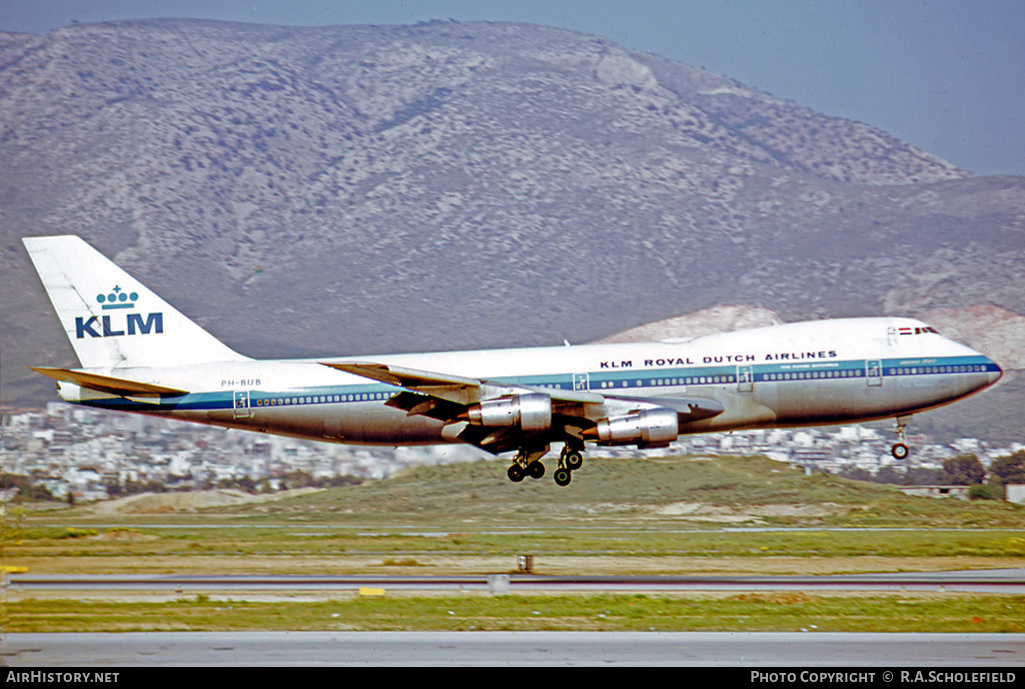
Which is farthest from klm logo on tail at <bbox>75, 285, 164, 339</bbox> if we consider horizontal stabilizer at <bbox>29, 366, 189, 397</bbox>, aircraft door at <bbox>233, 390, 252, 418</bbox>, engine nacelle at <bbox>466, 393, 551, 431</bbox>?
engine nacelle at <bbox>466, 393, 551, 431</bbox>

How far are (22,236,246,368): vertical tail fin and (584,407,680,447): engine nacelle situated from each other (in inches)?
543

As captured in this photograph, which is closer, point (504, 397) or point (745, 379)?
point (504, 397)

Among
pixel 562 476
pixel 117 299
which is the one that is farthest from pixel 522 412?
pixel 117 299

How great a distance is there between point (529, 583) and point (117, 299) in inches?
746

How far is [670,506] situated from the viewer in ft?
208

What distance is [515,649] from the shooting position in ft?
73.9

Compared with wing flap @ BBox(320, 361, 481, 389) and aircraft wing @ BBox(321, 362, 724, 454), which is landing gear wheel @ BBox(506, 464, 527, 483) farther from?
wing flap @ BBox(320, 361, 481, 389)

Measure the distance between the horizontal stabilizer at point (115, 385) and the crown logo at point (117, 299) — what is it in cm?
314

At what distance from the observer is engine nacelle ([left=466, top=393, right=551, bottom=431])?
1361 inches

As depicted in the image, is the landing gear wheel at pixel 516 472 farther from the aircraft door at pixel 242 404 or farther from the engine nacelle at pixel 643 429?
the aircraft door at pixel 242 404

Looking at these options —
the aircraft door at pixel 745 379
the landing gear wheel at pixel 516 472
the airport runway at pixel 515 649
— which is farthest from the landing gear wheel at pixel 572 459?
the airport runway at pixel 515 649

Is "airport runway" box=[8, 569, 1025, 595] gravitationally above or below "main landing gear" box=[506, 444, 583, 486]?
below

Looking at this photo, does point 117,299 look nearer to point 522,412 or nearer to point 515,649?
point 522,412

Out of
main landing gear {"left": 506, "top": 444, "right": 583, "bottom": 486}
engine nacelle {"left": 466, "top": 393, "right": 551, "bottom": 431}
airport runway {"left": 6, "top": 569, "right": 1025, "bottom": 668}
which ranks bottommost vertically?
airport runway {"left": 6, "top": 569, "right": 1025, "bottom": 668}
